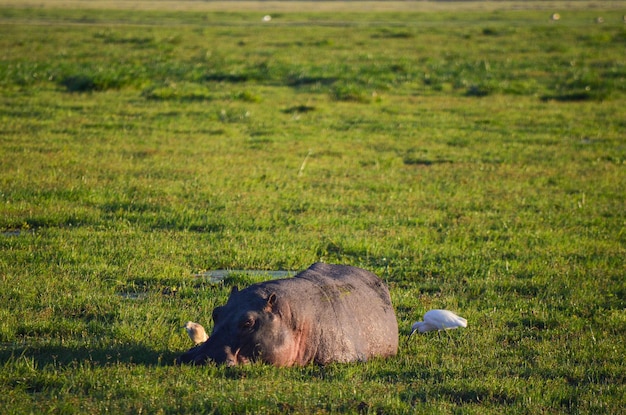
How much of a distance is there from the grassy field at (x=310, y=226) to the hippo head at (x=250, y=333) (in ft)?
0.40

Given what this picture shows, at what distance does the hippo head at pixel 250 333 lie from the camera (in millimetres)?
5879

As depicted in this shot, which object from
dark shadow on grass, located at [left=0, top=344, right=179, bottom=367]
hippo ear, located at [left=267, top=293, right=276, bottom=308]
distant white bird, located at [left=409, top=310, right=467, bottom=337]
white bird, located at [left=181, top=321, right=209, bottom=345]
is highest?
hippo ear, located at [left=267, top=293, right=276, bottom=308]

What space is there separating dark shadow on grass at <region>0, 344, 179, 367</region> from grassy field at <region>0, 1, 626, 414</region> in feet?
0.08

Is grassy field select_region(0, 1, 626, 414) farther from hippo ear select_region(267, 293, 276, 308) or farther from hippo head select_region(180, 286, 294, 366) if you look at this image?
hippo ear select_region(267, 293, 276, 308)

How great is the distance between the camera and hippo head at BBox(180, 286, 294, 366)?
19.3ft

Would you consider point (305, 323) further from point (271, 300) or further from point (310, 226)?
point (310, 226)

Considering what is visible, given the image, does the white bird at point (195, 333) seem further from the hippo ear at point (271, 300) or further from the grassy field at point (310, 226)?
the hippo ear at point (271, 300)

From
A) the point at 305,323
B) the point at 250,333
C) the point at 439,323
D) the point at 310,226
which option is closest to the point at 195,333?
the point at 250,333

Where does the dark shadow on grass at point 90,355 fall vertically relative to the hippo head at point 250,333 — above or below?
below

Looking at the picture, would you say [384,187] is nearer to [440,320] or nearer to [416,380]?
[440,320]

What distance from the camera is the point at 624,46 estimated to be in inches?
1635

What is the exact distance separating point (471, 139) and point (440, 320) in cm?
1190

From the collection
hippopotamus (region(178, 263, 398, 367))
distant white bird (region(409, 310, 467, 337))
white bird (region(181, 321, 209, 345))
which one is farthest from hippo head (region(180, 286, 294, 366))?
distant white bird (region(409, 310, 467, 337))

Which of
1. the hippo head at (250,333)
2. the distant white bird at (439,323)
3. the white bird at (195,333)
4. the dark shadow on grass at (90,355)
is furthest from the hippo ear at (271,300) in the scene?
the distant white bird at (439,323)
